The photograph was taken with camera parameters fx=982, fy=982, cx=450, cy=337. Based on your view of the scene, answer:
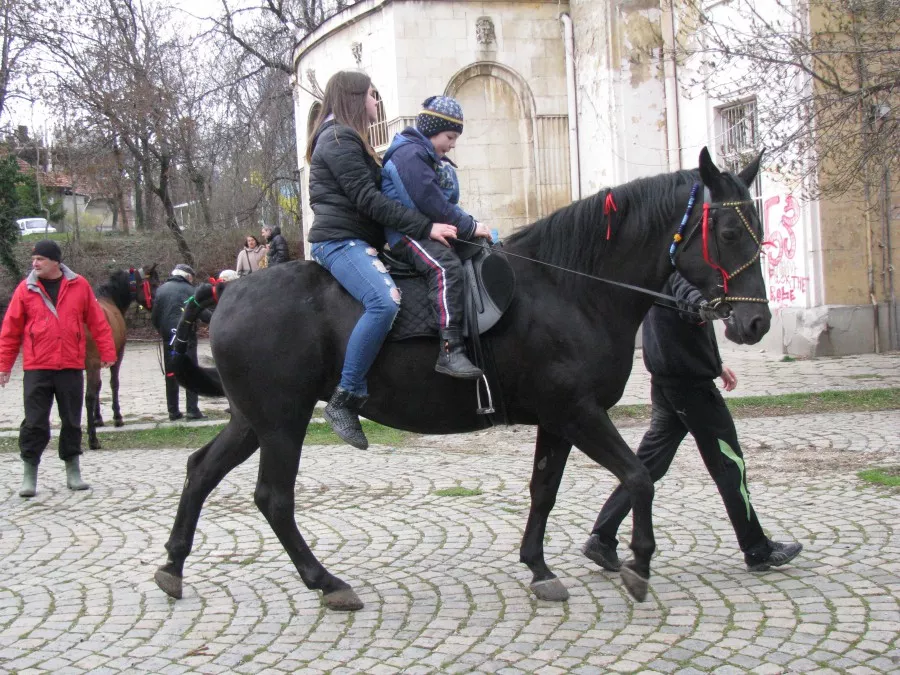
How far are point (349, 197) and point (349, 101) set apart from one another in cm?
54

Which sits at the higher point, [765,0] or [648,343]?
[765,0]

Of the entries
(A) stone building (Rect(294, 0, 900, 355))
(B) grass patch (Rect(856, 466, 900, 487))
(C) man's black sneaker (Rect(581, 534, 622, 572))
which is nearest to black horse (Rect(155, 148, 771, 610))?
(C) man's black sneaker (Rect(581, 534, 622, 572))

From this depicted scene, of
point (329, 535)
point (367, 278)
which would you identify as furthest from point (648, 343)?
point (329, 535)

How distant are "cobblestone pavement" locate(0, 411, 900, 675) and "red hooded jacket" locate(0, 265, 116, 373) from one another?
3.71ft

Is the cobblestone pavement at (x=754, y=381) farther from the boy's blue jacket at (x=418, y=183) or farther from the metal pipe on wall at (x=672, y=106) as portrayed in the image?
the boy's blue jacket at (x=418, y=183)

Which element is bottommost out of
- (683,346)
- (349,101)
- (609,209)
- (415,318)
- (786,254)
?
(683,346)

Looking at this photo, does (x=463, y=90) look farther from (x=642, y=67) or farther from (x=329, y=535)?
(x=329, y=535)

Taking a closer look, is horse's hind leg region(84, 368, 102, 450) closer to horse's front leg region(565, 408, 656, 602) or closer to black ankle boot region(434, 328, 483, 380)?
black ankle boot region(434, 328, 483, 380)

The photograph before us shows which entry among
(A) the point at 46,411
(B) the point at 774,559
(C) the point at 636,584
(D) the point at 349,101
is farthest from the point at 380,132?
(C) the point at 636,584

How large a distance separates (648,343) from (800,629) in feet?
5.65

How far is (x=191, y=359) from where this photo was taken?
234 inches

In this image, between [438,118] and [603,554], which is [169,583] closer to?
[603,554]

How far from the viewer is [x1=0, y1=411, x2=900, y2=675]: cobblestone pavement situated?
4270 millimetres

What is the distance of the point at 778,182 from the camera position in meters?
15.4
